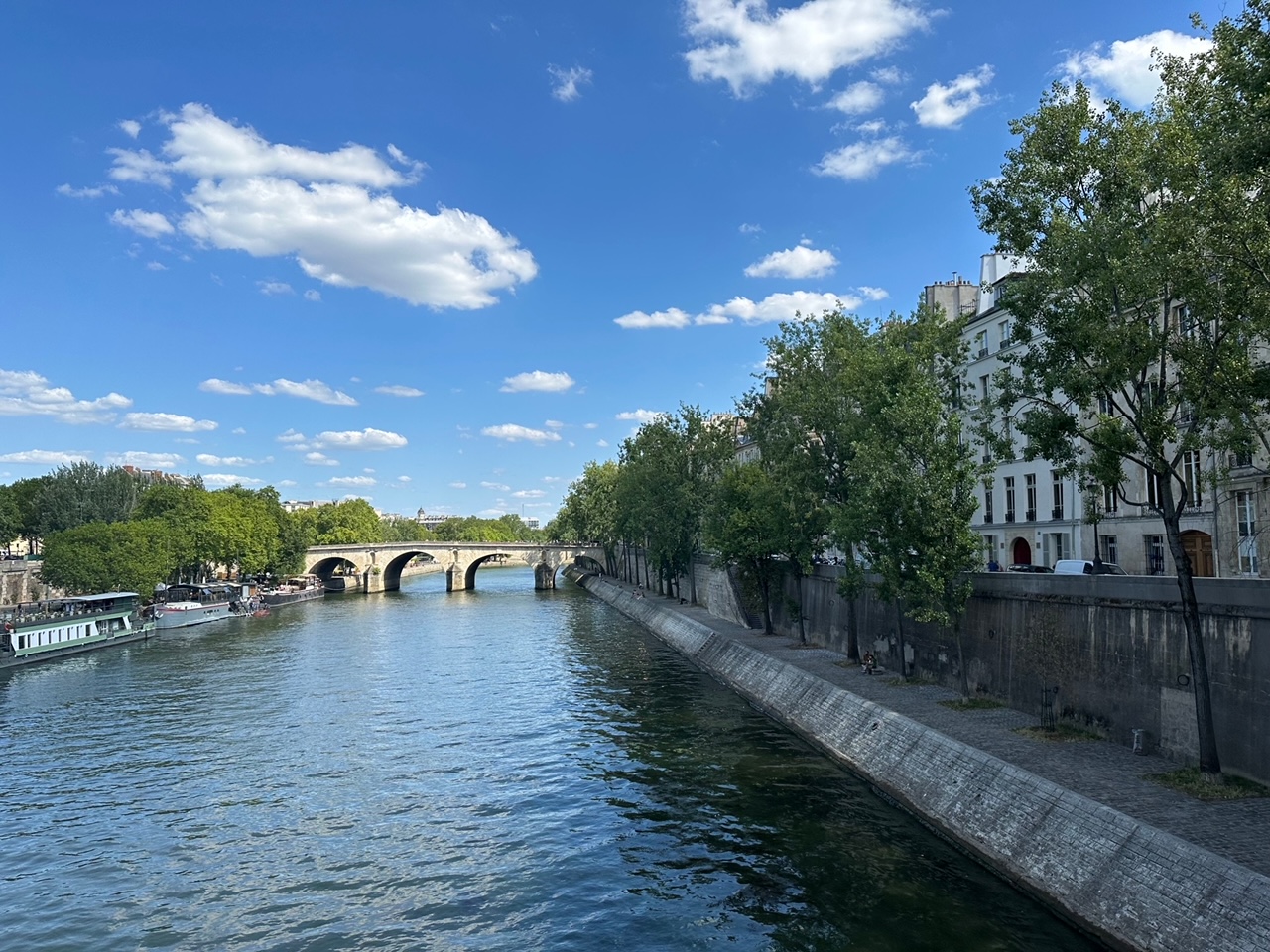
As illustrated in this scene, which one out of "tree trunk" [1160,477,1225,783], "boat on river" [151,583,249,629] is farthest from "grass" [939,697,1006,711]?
"boat on river" [151,583,249,629]

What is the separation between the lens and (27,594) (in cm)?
10319

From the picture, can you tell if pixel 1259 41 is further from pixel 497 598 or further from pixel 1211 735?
pixel 497 598

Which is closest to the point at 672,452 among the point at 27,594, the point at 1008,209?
the point at 1008,209

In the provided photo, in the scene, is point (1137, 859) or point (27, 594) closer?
point (1137, 859)

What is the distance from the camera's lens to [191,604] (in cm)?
9406

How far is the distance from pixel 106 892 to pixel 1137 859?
2357 centimetres

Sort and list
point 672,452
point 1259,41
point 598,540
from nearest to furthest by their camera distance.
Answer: point 1259,41, point 672,452, point 598,540

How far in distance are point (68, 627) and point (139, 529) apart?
29.7 metres

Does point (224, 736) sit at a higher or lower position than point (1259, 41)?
lower

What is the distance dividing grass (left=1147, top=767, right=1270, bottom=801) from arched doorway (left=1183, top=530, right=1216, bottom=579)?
23.4 m

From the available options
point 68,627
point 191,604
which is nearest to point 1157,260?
point 68,627

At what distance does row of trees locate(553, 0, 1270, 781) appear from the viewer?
1833 centimetres

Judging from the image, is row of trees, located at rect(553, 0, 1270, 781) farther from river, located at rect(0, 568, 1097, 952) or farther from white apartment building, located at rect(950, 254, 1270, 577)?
river, located at rect(0, 568, 1097, 952)

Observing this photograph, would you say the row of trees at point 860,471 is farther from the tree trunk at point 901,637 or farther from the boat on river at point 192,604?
the boat on river at point 192,604
